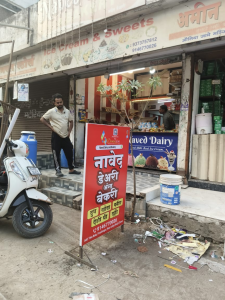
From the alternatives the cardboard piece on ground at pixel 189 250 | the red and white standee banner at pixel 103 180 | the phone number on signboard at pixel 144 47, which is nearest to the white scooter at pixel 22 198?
the red and white standee banner at pixel 103 180

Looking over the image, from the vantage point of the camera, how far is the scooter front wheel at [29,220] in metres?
2.98

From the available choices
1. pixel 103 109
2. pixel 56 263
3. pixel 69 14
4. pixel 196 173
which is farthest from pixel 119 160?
pixel 103 109

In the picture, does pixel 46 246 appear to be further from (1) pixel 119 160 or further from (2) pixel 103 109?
(2) pixel 103 109

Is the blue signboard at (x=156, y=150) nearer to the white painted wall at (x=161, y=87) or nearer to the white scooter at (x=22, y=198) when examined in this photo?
the white scooter at (x=22, y=198)

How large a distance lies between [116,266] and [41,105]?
277 inches

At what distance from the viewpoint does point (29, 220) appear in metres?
3.10

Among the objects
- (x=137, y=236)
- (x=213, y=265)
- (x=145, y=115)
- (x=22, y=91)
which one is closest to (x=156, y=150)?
(x=137, y=236)

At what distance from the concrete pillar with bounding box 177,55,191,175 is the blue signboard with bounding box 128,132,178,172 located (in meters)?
0.31

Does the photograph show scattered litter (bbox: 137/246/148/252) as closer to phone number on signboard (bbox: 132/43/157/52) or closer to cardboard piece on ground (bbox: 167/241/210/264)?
cardboard piece on ground (bbox: 167/241/210/264)

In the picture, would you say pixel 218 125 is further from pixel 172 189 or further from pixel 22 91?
pixel 22 91

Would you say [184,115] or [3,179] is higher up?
[184,115]

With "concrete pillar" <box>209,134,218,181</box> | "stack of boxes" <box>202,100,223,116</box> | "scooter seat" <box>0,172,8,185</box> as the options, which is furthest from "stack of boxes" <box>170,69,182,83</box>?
"scooter seat" <box>0,172,8,185</box>

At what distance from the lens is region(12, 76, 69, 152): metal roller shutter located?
7406mm

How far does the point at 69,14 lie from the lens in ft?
18.4
